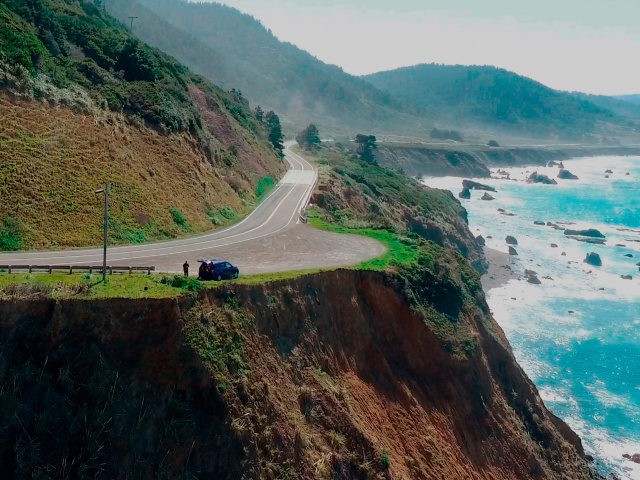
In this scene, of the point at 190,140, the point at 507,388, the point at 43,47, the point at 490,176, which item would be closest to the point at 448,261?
the point at 507,388

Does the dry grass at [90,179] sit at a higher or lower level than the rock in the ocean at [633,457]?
higher

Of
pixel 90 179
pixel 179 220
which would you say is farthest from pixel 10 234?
pixel 179 220

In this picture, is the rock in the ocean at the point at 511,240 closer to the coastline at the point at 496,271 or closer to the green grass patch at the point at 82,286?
the coastline at the point at 496,271

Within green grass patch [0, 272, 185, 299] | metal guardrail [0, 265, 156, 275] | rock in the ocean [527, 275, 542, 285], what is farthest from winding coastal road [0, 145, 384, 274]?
rock in the ocean [527, 275, 542, 285]

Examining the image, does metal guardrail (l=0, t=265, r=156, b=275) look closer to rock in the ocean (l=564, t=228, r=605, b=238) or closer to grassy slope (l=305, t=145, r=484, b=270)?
grassy slope (l=305, t=145, r=484, b=270)

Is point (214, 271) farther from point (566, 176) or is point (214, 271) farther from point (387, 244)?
point (566, 176)

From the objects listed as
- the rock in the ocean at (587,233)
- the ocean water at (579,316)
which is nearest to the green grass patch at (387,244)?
the ocean water at (579,316)
